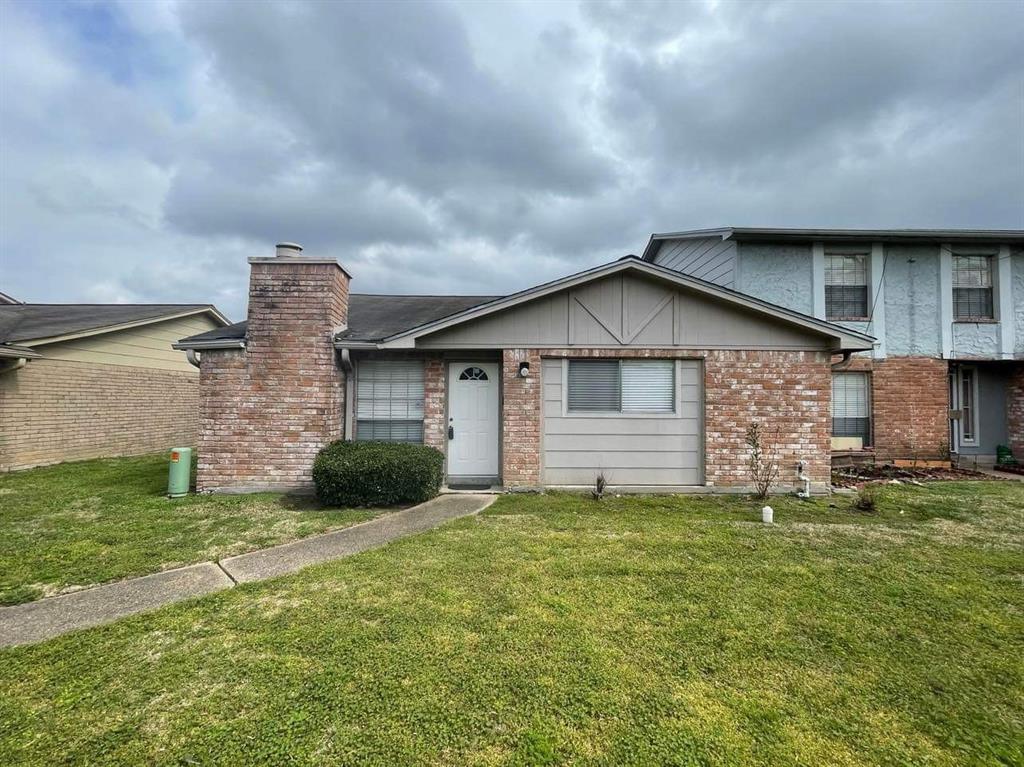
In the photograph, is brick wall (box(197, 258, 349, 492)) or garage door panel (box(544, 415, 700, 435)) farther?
garage door panel (box(544, 415, 700, 435))

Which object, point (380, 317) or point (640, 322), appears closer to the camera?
point (640, 322)

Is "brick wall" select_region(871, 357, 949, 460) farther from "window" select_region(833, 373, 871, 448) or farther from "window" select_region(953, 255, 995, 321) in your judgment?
"window" select_region(953, 255, 995, 321)

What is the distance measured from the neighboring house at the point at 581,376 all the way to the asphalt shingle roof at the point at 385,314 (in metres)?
0.19

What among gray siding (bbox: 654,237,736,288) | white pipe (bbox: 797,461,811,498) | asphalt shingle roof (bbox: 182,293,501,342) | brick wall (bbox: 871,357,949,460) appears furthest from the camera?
gray siding (bbox: 654,237,736,288)

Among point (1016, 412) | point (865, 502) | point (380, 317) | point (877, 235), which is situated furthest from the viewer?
point (1016, 412)

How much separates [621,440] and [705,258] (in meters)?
6.76

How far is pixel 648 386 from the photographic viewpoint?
7.62 m

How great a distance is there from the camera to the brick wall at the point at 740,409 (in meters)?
7.49

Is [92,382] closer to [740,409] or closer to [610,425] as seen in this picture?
[610,425]

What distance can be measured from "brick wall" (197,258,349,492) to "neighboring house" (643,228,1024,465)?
31.4 feet

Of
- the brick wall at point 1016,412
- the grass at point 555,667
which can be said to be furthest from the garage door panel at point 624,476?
the brick wall at point 1016,412

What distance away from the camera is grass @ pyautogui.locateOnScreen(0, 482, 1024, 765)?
2168mm

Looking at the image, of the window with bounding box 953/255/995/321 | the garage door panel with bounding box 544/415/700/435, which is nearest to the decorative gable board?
the garage door panel with bounding box 544/415/700/435

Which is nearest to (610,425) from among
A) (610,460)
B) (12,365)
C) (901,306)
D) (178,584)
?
(610,460)
